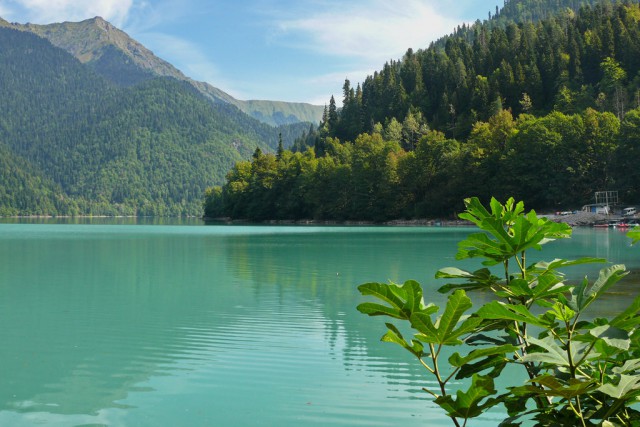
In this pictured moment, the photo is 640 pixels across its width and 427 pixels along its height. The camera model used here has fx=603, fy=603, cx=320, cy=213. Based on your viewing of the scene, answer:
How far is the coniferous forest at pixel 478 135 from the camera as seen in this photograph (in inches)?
3703

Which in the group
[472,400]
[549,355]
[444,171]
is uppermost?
[444,171]

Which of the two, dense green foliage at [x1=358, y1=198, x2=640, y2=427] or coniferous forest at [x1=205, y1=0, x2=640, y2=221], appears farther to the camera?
coniferous forest at [x1=205, y1=0, x2=640, y2=221]

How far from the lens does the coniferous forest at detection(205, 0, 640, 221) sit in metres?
94.1

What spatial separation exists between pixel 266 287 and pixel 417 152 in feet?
305

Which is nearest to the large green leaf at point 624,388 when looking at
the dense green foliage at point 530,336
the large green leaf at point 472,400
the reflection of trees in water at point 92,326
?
the dense green foliage at point 530,336

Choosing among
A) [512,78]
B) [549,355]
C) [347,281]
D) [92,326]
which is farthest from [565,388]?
[512,78]

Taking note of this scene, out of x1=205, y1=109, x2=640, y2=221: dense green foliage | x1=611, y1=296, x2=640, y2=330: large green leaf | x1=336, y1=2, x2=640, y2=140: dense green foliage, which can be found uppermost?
x1=336, y1=2, x2=640, y2=140: dense green foliage

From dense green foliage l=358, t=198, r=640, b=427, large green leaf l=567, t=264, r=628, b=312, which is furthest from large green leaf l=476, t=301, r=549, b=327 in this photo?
large green leaf l=567, t=264, r=628, b=312

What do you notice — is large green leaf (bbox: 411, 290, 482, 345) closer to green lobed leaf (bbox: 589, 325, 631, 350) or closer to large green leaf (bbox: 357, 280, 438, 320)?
large green leaf (bbox: 357, 280, 438, 320)

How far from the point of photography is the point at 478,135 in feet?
353

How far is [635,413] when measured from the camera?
99.8 inches

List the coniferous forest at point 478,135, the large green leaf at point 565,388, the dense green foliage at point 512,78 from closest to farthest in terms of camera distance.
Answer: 1. the large green leaf at point 565,388
2. the coniferous forest at point 478,135
3. the dense green foliage at point 512,78

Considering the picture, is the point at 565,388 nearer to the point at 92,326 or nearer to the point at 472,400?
the point at 472,400

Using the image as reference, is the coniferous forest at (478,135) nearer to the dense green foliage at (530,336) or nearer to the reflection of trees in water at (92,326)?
the reflection of trees in water at (92,326)
